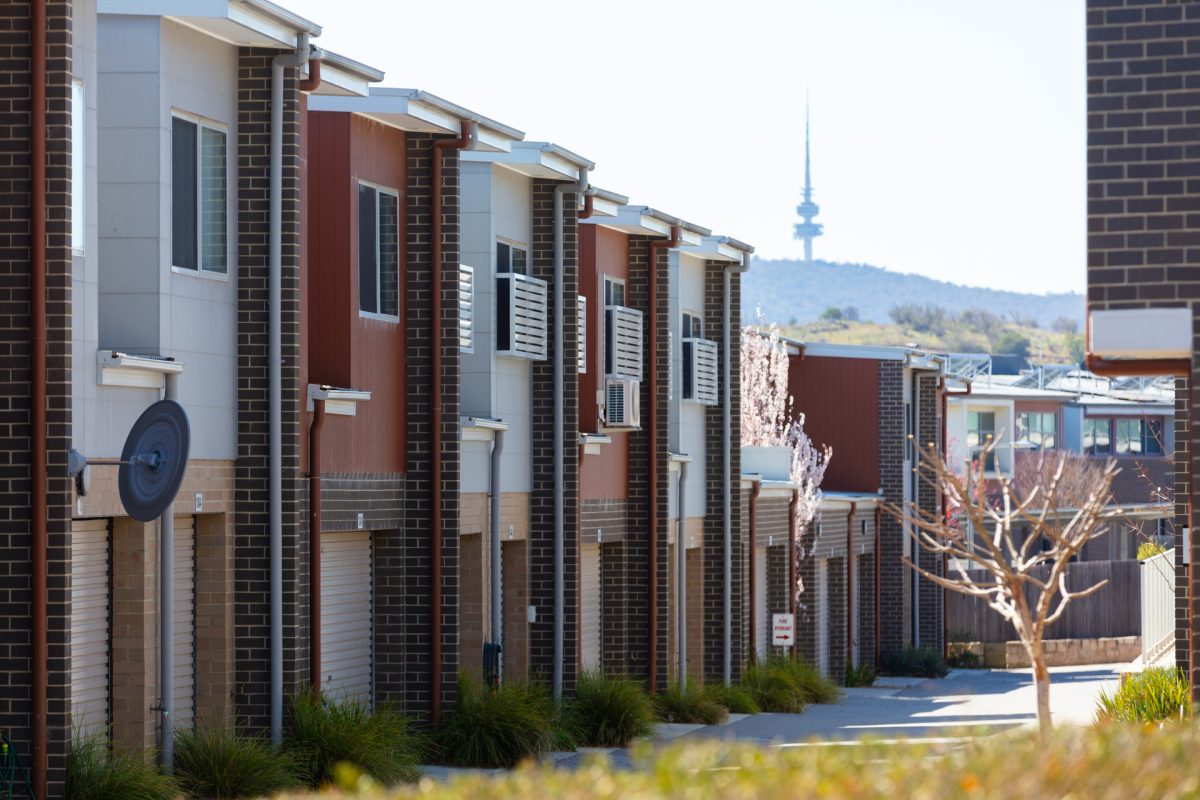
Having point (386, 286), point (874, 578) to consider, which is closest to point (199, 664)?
point (386, 286)

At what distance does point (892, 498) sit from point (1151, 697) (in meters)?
24.6

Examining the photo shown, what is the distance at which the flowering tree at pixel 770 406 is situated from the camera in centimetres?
4284

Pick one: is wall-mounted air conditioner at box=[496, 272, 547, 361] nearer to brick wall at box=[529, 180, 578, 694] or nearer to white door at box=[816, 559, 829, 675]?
brick wall at box=[529, 180, 578, 694]

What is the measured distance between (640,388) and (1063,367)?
59.6m

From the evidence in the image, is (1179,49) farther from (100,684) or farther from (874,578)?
(874,578)

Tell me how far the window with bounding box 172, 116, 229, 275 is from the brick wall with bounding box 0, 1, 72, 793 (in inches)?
97.1

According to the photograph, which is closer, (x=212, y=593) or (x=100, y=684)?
(x=100, y=684)

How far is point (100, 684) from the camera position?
16031mm

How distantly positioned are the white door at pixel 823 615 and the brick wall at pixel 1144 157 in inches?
975

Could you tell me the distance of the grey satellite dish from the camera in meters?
14.7

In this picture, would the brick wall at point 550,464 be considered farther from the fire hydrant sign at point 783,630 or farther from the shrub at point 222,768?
the fire hydrant sign at point 783,630

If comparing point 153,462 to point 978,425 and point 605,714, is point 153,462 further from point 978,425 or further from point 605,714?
point 978,425

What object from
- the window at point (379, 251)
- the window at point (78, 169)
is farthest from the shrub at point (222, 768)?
the window at point (379, 251)

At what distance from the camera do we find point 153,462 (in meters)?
14.9
